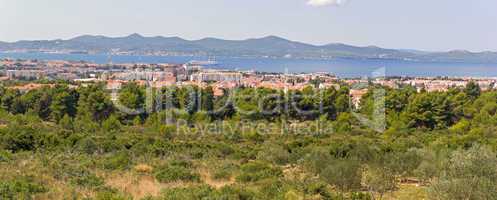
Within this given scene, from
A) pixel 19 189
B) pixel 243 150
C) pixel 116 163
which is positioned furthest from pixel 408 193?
pixel 243 150

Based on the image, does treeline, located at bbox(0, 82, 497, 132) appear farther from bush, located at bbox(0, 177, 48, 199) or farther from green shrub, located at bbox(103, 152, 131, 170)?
bush, located at bbox(0, 177, 48, 199)

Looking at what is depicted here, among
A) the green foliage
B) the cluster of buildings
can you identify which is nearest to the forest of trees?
the green foliage

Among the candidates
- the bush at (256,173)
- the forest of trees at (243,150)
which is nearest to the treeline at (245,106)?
the forest of trees at (243,150)

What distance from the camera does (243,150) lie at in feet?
52.2

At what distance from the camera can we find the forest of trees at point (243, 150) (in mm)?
7004

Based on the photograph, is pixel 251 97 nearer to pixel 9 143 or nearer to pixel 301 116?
pixel 301 116

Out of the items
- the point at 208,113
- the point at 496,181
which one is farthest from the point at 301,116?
the point at 496,181

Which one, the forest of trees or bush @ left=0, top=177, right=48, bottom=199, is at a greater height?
bush @ left=0, top=177, right=48, bottom=199

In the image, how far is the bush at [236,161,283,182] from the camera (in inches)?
346

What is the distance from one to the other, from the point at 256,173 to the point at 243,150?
672cm

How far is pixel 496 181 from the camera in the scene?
6.79 meters

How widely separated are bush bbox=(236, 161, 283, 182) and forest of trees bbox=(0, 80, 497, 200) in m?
0.03

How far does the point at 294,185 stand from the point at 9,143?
987 cm

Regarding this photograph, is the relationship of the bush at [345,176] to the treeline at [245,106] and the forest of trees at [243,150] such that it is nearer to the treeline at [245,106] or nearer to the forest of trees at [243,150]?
the forest of trees at [243,150]
